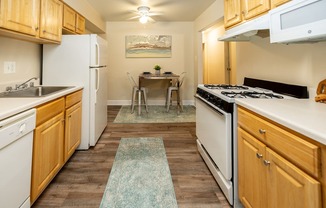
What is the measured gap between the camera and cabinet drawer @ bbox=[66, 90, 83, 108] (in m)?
2.27

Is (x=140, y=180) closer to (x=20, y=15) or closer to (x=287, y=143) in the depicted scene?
(x=287, y=143)

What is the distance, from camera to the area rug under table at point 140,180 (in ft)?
5.59

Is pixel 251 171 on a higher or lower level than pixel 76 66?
lower

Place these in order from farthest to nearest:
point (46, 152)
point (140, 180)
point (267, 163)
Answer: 1. point (140, 180)
2. point (46, 152)
3. point (267, 163)

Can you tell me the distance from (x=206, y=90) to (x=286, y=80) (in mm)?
749

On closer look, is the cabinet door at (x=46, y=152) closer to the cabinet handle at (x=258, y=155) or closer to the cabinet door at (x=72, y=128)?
the cabinet door at (x=72, y=128)

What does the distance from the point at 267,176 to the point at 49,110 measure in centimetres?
168

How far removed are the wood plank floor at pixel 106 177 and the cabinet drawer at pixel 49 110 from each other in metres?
0.65

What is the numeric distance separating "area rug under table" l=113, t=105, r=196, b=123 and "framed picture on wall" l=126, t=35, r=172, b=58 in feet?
4.98

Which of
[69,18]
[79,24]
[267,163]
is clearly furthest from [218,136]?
[79,24]

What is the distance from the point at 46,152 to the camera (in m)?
1.74

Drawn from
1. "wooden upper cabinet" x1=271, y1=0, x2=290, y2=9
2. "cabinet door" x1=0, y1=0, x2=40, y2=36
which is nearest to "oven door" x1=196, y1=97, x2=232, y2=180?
"wooden upper cabinet" x1=271, y1=0, x2=290, y2=9

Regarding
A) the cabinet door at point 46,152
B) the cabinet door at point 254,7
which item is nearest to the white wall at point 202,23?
the cabinet door at point 254,7

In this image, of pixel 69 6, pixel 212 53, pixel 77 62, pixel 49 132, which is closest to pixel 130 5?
pixel 69 6
